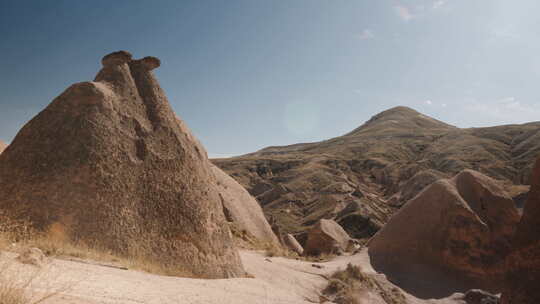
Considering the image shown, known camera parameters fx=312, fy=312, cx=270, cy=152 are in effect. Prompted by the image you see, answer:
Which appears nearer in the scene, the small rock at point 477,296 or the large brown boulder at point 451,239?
the small rock at point 477,296

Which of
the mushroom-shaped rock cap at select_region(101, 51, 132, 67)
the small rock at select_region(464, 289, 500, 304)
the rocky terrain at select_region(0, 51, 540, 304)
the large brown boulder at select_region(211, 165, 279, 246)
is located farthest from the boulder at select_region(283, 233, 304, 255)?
the mushroom-shaped rock cap at select_region(101, 51, 132, 67)

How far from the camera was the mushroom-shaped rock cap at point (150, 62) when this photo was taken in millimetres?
7473

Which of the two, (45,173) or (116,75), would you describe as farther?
(116,75)

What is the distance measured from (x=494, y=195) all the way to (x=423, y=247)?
3431 mm

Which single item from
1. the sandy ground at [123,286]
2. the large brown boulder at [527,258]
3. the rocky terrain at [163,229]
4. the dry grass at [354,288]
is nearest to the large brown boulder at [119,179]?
the rocky terrain at [163,229]

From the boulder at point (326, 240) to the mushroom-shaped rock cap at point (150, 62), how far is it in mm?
12580

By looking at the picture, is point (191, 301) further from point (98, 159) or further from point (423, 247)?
point (423, 247)

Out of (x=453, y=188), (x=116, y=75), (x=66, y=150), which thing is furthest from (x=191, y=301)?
(x=453, y=188)

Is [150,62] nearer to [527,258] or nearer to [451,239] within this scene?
[527,258]

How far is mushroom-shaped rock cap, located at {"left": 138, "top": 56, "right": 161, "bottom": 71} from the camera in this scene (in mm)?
7473

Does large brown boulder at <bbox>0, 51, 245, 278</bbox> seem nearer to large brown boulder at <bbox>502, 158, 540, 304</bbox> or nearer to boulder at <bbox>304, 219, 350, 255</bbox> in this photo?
large brown boulder at <bbox>502, 158, 540, 304</bbox>

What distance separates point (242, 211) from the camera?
52.0ft

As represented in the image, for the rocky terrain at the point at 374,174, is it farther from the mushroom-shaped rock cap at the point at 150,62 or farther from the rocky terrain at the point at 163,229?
the mushroom-shaped rock cap at the point at 150,62

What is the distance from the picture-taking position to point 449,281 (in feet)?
35.8
